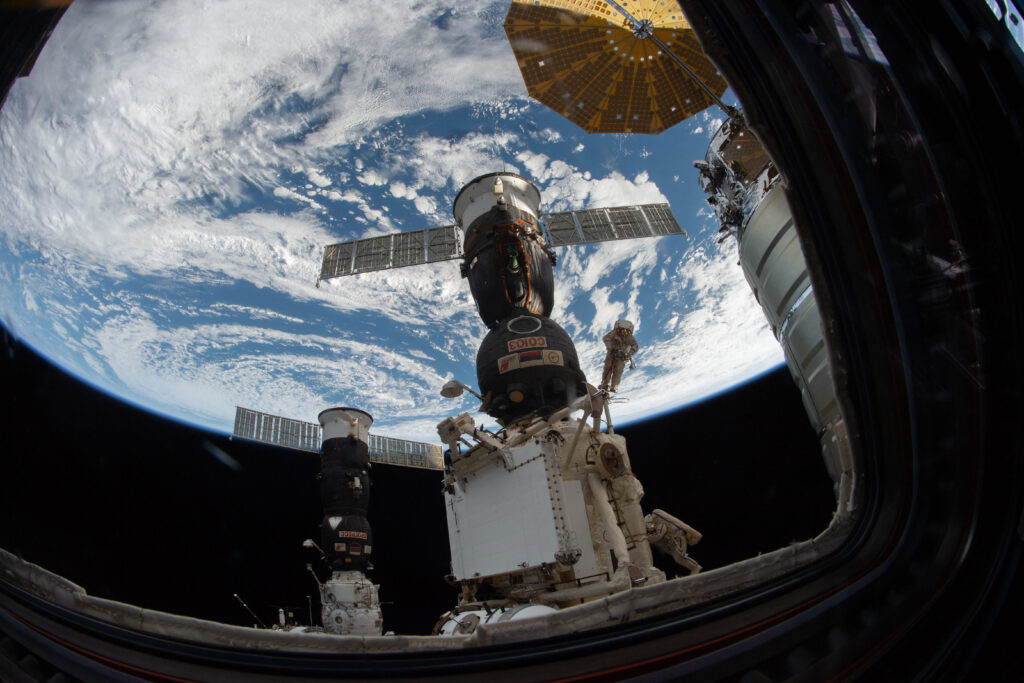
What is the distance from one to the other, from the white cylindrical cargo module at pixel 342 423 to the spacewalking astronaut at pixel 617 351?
26.4ft

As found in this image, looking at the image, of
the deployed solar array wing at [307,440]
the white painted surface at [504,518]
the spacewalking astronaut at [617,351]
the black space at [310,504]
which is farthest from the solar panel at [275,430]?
the spacewalking astronaut at [617,351]

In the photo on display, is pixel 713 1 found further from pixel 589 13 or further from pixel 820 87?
pixel 589 13

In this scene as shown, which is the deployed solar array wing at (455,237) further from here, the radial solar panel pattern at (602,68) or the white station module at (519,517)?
the white station module at (519,517)

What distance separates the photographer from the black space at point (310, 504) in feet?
50.1

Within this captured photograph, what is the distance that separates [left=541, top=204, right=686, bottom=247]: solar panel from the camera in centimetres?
1450

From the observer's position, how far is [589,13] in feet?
27.3

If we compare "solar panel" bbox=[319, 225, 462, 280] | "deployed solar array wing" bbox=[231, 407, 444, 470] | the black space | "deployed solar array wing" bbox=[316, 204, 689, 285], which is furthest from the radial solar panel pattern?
"deployed solar array wing" bbox=[231, 407, 444, 470]

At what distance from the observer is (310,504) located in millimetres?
20938

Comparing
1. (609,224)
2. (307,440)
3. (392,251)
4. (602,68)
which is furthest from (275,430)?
(602,68)

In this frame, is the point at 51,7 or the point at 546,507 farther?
the point at 546,507

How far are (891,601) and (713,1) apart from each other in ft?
6.86

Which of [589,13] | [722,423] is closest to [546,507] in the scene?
[589,13]

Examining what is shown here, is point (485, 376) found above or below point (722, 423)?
below

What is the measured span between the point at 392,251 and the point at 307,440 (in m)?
9.26
